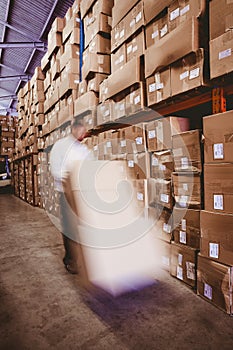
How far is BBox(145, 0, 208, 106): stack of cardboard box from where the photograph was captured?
1.92 metres

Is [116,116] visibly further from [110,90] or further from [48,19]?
[48,19]

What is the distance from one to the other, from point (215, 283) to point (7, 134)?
36.2ft

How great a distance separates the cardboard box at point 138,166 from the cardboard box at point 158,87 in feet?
1.73

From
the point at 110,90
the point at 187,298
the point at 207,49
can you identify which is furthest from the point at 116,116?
the point at 187,298

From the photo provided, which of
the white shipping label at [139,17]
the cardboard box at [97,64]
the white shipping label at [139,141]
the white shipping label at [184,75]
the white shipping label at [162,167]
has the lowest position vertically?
the white shipping label at [162,167]

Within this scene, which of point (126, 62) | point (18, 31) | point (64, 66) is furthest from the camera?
point (18, 31)

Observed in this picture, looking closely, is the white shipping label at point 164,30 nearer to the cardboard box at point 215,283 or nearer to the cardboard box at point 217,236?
the cardboard box at point 217,236

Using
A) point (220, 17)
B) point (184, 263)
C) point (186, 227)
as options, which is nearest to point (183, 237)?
point (186, 227)

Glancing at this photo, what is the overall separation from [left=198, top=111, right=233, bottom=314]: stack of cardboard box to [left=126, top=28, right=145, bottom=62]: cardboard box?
113 centimetres

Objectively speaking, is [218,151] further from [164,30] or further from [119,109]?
[119,109]

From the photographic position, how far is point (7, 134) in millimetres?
11172

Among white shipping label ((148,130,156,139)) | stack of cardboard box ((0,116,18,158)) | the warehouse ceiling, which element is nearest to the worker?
white shipping label ((148,130,156,139))

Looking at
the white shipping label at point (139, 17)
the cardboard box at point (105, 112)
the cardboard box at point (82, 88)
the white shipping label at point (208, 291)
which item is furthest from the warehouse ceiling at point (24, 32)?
the white shipping label at point (208, 291)

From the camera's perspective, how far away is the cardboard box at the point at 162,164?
2.35 metres
